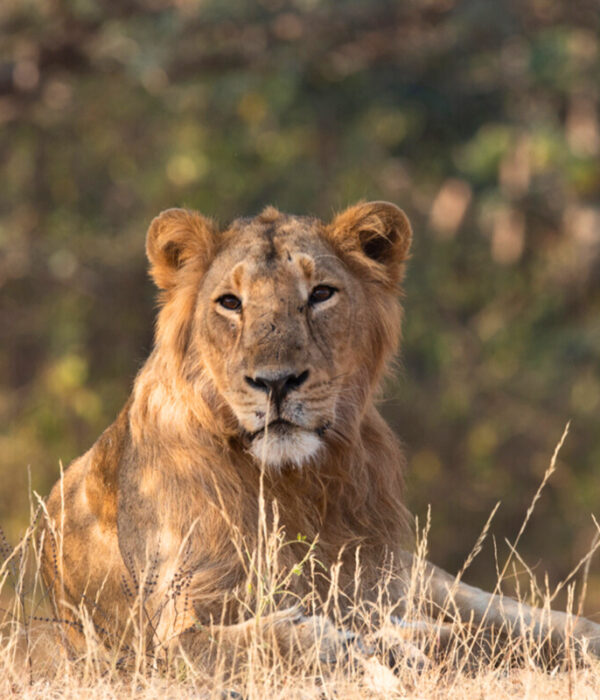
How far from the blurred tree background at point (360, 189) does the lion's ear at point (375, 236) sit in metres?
9.41

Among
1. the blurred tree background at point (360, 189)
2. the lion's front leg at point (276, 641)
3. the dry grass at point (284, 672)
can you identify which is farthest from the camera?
the blurred tree background at point (360, 189)

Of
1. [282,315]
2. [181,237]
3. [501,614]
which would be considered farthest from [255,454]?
[501,614]

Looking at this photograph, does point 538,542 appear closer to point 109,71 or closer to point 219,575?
point 109,71

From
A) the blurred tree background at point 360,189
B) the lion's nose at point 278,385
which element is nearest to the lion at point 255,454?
the lion's nose at point 278,385

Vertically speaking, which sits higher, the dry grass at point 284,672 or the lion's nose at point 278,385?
the lion's nose at point 278,385

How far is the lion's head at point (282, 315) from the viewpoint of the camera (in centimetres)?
459

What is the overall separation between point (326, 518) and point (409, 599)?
72 cm

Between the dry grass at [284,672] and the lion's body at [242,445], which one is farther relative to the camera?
the lion's body at [242,445]

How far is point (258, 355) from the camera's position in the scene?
4.61 metres

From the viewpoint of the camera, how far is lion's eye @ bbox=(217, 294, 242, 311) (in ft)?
16.3

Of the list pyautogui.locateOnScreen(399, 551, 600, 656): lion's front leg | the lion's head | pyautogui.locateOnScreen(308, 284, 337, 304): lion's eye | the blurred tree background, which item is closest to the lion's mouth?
the lion's head

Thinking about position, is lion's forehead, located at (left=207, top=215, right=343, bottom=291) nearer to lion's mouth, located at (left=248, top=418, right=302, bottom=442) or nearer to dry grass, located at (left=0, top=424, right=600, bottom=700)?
lion's mouth, located at (left=248, top=418, right=302, bottom=442)

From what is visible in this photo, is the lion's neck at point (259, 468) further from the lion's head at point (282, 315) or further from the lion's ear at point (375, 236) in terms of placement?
the lion's ear at point (375, 236)

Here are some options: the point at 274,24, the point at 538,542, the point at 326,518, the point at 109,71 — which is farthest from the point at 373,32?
the point at 326,518
